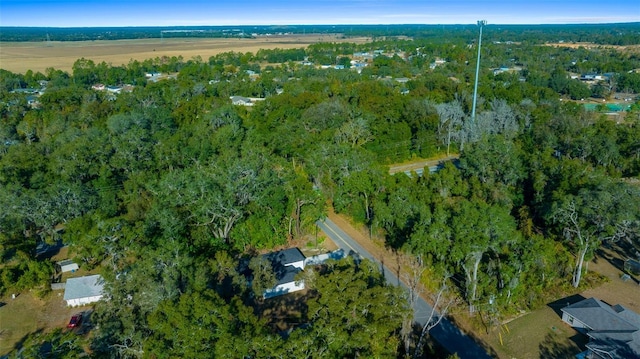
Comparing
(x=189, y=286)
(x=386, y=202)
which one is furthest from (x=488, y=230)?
(x=189, y=286)

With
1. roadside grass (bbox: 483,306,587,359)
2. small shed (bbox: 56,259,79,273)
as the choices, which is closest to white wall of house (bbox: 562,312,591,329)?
roadside grass (bbox: 483,306,587,359)

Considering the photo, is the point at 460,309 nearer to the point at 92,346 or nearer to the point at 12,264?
the point at 92,346

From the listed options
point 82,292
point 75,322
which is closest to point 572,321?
point 75,322

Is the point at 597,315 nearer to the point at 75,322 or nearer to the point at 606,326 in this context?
the point at 606,326

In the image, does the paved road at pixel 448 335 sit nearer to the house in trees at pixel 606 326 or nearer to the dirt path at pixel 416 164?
the house in trees at pixel 606 326

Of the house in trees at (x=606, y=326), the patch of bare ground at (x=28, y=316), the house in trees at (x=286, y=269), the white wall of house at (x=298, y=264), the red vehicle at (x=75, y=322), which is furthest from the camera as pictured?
the white wall of house at (x=298, y=264)

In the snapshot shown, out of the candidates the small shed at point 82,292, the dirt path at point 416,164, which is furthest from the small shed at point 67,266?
the dirt path at point 416,164
